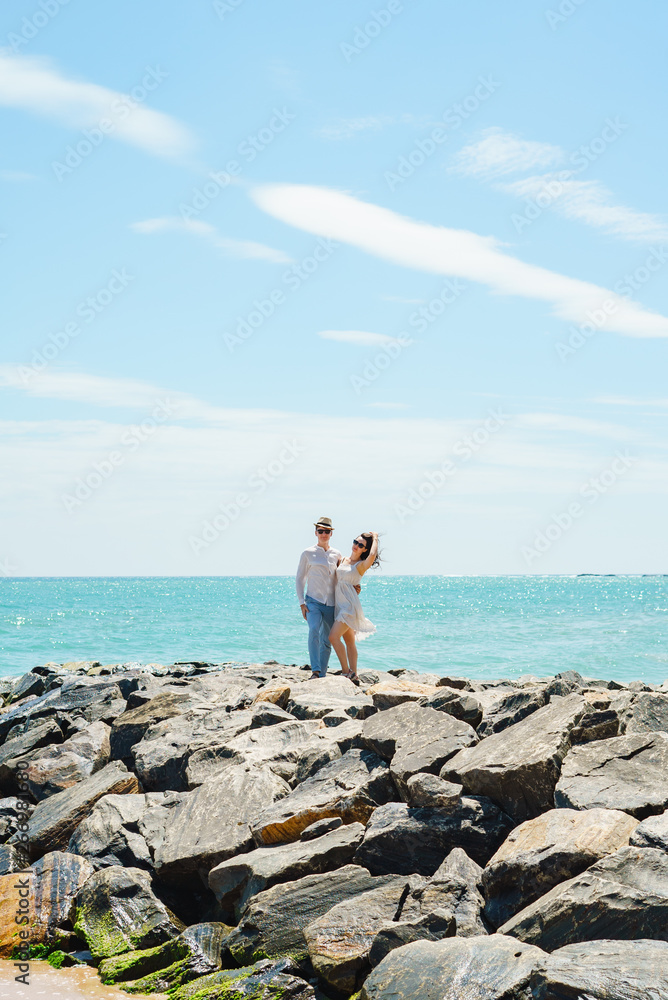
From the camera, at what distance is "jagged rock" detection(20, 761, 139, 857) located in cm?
769

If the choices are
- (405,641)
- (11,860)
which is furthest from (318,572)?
(405,641)

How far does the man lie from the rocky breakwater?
254 cm

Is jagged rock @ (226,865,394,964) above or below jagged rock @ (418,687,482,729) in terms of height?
below

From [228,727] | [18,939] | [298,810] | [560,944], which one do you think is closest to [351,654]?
[228,727]

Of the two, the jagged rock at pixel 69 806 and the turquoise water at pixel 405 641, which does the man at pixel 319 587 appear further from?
the turquoise water at pixel 405 641

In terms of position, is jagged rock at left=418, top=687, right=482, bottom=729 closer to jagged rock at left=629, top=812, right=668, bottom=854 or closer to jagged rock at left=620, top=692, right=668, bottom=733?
jagged rock at left=620, top=692, right=668, bottom=733

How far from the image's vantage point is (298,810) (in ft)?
21.3

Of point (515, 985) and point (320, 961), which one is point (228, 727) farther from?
point (515, 985)

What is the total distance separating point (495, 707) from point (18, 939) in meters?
4.18

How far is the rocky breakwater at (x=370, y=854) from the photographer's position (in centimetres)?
462

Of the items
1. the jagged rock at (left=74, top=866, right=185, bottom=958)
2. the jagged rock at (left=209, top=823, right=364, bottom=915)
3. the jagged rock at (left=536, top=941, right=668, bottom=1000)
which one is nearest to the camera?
the jagged rock at (left=536, top=941, right=668, bottom=1000)

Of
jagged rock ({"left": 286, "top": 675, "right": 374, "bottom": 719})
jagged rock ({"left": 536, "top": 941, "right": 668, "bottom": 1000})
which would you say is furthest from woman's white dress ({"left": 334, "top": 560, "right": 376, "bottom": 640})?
jagged rock ({"left": 536, "top": 941, "right": 668, "bottom": 1000})

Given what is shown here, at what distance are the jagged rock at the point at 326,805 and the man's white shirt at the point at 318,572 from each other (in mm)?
4472

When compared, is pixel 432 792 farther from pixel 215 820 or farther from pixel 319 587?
A: pixel 319 587
